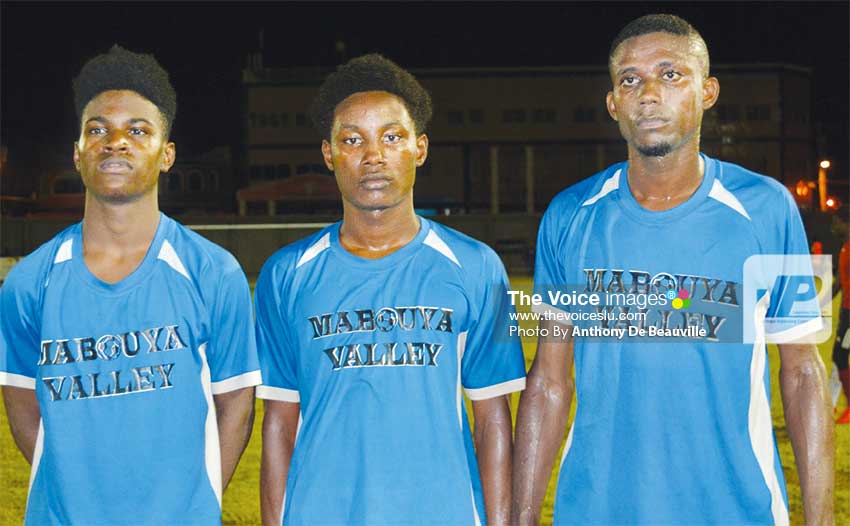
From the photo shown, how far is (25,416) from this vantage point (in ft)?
12.1

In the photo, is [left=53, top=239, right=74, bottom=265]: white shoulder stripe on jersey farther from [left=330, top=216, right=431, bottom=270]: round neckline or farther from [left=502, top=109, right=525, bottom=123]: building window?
[left=502, top=109, right=525, bottom=123]: building window

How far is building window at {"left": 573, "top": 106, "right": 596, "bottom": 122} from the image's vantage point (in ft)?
122

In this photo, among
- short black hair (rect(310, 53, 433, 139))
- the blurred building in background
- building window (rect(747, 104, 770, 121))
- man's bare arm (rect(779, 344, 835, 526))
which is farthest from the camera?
building window (rect(747, 104, 770, 121))

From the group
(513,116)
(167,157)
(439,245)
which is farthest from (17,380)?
(513,116)

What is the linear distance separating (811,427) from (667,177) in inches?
39.9

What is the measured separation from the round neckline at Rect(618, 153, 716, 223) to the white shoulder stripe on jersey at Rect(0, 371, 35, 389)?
2.38 meters

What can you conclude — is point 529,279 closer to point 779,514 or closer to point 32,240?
point 32,240

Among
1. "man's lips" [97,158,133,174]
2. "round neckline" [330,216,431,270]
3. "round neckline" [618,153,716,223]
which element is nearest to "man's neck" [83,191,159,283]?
"man's lips" [97,158,133,174]

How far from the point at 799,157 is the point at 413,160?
1521 inches

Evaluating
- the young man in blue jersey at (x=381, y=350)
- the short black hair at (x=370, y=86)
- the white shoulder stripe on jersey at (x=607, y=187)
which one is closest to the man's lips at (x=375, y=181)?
the young man in blue jersey at (x=381, y=350)

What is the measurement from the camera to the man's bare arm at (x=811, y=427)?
10.7 ft

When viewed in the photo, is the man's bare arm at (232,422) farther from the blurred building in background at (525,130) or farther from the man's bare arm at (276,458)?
the blurred building in background at (525,130)

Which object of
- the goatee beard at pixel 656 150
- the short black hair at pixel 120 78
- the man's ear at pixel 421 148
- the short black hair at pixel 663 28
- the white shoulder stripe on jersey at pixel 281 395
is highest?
the short black hair at pixel 663 28

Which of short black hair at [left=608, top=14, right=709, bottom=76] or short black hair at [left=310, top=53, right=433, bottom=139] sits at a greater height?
short black hair at [left=608, top=14, right=709, bottom=76]
